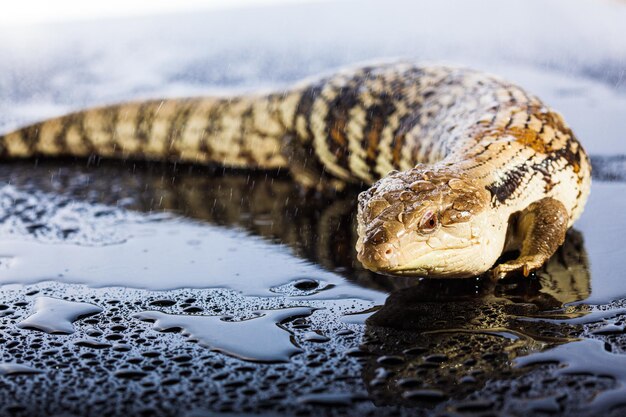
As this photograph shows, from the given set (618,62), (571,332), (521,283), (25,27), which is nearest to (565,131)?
(521,283)

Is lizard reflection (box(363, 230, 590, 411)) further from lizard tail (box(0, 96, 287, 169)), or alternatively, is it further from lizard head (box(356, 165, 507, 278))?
lizard tail (box(0, 96, 287, 169))

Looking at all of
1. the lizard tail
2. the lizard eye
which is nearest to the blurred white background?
the lizard tail

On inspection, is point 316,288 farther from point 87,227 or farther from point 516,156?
point 87,227

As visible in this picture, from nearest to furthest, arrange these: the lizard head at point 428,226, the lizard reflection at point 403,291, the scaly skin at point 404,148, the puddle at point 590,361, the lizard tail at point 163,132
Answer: the puddle at point 590,361, the lizard reflection at point 403,291, the lizard head at point 428,226, the scaly skin at point 404,148, the lizard tail at point 163,132

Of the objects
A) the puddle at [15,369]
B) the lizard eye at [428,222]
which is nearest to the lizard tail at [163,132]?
the lizard eye at [428,222]

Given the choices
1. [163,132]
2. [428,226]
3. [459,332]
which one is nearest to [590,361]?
[459,332]

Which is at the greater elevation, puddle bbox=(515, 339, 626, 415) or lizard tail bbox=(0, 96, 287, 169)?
lizard tail bbox=(0, 96, 287, 169)

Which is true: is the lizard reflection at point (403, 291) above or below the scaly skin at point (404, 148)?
below

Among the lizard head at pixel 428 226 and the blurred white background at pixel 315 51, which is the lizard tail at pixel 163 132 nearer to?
the blurred white background at pixel 315 51
